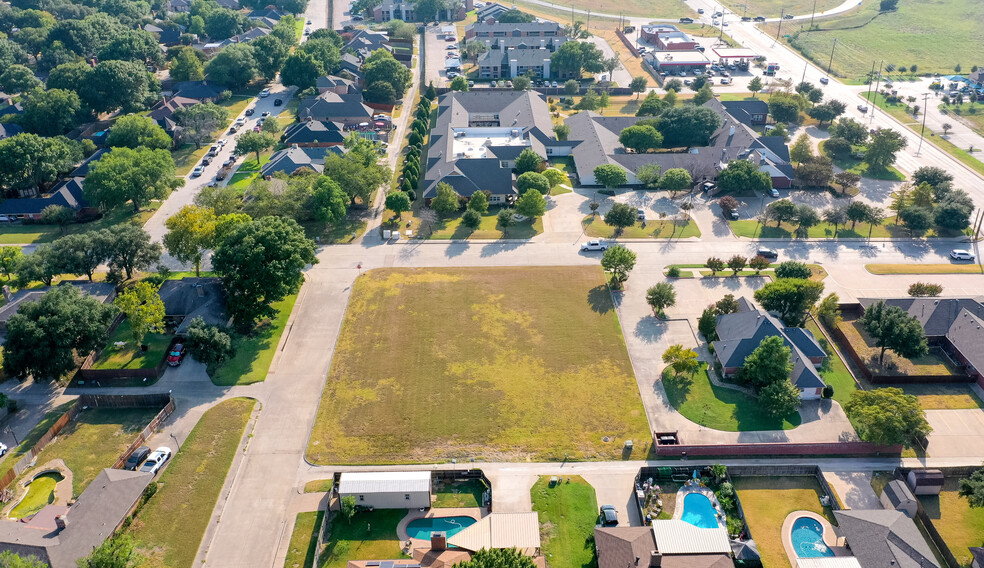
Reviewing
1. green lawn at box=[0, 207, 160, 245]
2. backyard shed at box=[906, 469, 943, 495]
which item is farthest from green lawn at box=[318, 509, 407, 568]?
green lawn at box=[0, 207, 160, 245]

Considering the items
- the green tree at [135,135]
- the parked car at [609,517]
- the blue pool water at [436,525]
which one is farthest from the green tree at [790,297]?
the green tree at [135,135]

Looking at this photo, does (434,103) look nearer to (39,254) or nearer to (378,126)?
(378,126)

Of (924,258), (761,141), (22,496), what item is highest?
(761,141)

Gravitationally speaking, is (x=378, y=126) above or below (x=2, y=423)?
above

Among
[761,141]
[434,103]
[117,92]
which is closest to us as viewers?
[761,141]

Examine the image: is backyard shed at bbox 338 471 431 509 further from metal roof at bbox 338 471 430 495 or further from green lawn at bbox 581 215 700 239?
green lawn at bbox 581 215 700 239

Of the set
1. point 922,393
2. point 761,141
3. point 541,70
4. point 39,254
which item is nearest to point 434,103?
point 541,70

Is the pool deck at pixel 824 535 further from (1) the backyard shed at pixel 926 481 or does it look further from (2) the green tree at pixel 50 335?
(2) the green tree at pixel 50 335
